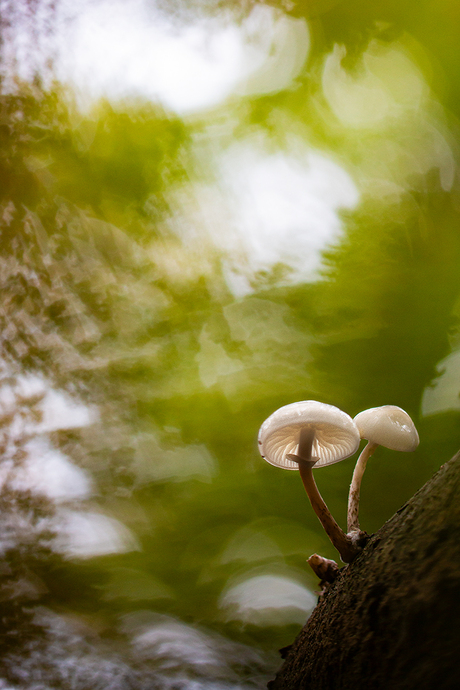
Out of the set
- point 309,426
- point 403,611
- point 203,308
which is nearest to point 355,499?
point 309,426

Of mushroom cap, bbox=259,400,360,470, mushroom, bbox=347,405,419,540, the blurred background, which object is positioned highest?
the blurred background

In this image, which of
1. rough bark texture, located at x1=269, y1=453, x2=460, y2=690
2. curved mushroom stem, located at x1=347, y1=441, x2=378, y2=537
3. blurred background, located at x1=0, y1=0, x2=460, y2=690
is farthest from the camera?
blurred background, located at x1=0, y1=0, x2=460, y2=690

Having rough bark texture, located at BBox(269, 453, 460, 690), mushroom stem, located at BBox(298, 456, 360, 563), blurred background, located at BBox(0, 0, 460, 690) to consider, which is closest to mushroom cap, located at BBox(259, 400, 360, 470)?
mushroom stem, located at BBox(298, 456, 360, 563)

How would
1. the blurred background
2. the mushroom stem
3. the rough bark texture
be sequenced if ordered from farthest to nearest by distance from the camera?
the blurred background → the mushroom stem → the rough bark texture

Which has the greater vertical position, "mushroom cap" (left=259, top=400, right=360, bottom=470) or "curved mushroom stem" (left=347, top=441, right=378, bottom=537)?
"mushroom cap" (left=259, top=400, right=360, bottom=470)

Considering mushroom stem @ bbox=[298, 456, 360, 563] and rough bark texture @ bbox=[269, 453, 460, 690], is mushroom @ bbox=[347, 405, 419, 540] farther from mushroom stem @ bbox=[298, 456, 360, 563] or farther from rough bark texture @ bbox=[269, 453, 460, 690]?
rough bark texture @ bbox=[269, 453, 460, 690]
